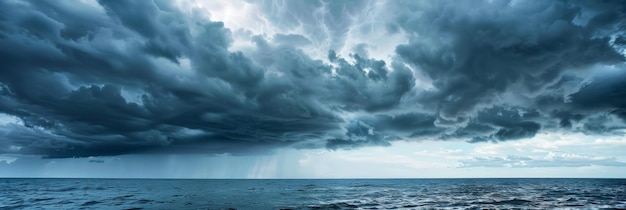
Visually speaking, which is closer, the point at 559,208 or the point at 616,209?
the point at 616,209

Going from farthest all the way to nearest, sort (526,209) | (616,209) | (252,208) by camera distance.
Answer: (252,208), (526,209), (616,209)

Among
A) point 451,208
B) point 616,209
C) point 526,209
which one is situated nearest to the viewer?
point 616,209

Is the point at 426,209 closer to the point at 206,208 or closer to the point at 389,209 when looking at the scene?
the point at 389,209

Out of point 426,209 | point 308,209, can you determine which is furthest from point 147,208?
point 426,209

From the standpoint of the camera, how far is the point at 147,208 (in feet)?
152

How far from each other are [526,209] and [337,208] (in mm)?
25437

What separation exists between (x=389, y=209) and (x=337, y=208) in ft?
25.0

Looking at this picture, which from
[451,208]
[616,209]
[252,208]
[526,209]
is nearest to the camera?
[616,209]

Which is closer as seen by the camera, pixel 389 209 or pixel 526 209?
pixel 526 209

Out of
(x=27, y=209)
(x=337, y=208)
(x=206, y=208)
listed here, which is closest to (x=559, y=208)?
(x=337, y=208)

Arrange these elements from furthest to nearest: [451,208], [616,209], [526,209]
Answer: [451,208]
[526,209]
[616,209]

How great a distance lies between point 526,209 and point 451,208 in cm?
922

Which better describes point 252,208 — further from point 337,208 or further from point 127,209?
point 127,209

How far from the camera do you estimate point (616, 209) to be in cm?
3753
